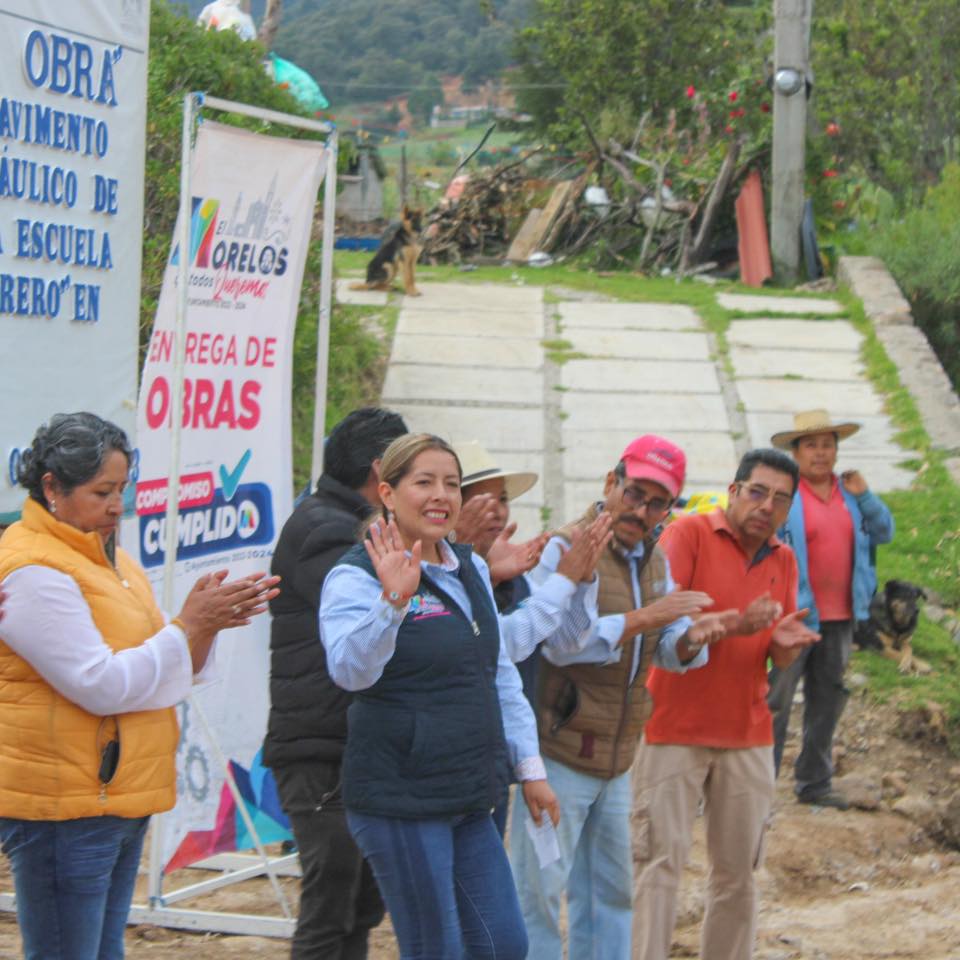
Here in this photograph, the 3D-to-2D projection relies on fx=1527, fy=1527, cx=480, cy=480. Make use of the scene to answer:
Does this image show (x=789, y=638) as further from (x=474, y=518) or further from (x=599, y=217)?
(x=599, y=217)

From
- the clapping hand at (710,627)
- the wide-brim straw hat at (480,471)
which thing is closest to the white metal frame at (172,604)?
the wide-brim straw hat at (480,471)

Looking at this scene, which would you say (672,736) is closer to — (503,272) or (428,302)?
(428,302)

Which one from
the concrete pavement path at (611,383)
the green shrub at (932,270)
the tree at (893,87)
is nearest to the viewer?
the concrete pavement path at (611,383)

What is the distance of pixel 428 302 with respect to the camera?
A: 14.7 meters

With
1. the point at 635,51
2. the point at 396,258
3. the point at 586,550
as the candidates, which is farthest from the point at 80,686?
the point at 635,51

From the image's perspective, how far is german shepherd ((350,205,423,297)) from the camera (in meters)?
14.8

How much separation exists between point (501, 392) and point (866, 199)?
8554mm

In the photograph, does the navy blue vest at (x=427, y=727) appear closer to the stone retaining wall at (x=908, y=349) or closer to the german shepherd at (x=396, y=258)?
the stone retaining wall at (x=908, y=349)

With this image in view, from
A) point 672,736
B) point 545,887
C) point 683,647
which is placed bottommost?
point 545,887

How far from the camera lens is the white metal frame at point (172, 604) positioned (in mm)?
5020

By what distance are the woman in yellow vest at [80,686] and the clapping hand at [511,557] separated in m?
0.96

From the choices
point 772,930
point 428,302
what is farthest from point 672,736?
point 428,302

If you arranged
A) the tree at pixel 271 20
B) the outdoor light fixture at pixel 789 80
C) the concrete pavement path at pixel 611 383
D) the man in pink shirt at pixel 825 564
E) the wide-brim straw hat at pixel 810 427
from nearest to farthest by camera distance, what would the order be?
the wide-brim straw hat at pixel 810 427 → the man in pink shirt at pixel 825 564 → the concrete pavement path at pixel 611 383 → the outdoor light fixture at pixel 789 80 → the tree at pixel 271 20

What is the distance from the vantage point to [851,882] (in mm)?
6664
